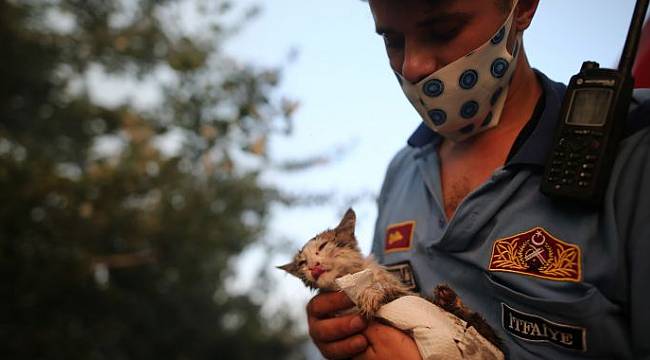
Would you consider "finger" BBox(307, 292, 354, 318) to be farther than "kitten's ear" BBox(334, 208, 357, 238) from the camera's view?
No

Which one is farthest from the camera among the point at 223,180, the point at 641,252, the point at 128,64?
the point at 128,64

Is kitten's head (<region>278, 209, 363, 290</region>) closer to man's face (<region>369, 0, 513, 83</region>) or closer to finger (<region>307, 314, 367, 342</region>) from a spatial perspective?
finger (<region>307, 314, 367, 342</region>)

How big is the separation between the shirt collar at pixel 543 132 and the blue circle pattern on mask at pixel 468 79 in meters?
0.15

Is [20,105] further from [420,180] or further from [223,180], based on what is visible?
[420,180]

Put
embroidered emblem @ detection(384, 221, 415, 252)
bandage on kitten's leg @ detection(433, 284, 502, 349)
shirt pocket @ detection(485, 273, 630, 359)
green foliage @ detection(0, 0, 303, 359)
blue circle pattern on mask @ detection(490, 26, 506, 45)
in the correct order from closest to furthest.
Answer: shirt pocket @ detection(485, 273, 630, 359), bandage on kitten's leg @ detection(433, 284, 502, 349), blue circle pattern on mask @ detection(490, 26, 506, 45), embroidered emblem @ detection(384, 221, 415, 252), green foliage @ detection(0, 0, 303, 359)

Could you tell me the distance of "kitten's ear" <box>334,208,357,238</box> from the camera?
106cm

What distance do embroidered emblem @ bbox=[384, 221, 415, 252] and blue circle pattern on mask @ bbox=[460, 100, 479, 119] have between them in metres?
0.27

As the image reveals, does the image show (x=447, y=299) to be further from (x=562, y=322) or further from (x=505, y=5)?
(x=505, y=5)

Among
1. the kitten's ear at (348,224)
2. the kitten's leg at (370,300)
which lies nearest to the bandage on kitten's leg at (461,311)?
the kitten's leg at (370,300)

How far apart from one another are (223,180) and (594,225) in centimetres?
183

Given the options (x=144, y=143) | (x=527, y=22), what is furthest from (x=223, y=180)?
(x=527, y=22)

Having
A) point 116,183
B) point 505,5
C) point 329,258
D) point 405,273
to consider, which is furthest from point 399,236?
point 116,183

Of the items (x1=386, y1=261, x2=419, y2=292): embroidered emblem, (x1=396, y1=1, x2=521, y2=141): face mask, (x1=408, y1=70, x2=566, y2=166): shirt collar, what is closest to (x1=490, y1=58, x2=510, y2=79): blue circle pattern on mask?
(x1=396, y1=1, x2=521, y2=141): face mask

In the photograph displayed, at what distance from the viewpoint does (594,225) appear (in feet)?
2.64
